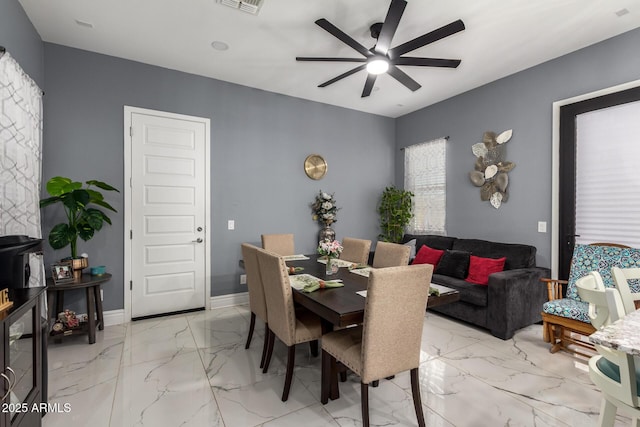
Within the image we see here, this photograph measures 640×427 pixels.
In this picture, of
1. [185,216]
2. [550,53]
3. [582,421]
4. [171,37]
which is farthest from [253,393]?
[550,53]

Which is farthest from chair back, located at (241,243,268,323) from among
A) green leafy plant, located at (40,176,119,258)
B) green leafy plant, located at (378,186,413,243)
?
green leafy plant, located at (378,186,413,243)

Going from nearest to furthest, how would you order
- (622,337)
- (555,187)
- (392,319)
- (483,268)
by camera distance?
1. (622,337)
2. (392,319)
3. (555,187)
4. (483,268)

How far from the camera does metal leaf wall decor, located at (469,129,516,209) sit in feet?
12.5

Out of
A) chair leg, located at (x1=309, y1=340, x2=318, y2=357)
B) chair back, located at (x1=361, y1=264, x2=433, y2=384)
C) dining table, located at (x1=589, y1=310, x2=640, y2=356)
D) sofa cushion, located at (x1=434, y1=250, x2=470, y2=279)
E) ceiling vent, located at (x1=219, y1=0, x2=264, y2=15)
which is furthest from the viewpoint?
sofa cushion, located at (x1=434, y1=250, x2=470, y2=279)

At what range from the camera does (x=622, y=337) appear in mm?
1031

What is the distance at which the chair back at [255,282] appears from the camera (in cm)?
245

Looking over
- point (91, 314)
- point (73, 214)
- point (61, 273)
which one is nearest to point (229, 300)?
point (91, 314)

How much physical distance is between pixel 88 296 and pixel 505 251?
14.3ft

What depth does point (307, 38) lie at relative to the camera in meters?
2.95

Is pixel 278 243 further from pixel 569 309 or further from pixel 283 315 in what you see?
pixel 569 309

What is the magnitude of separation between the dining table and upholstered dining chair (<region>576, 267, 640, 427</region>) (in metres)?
0.11

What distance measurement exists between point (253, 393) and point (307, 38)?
3.06m

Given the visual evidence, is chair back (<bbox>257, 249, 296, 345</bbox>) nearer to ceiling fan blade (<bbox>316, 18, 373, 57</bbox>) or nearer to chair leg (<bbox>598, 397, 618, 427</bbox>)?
chair leg (<bbox>598, 397, 618, 427</bbox>)

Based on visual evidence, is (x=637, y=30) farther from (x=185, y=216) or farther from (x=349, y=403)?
(x=185, y=216)
